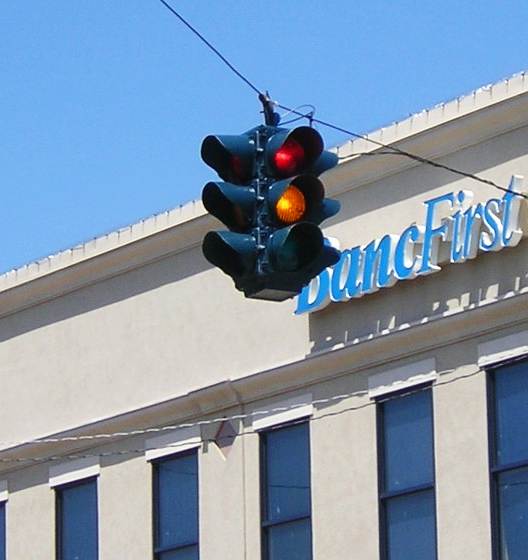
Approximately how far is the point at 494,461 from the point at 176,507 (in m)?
5.84

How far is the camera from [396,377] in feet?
77.8

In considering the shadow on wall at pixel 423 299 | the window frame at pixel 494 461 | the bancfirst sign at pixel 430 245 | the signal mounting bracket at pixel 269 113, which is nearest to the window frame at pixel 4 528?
the shadow on wall at pixel 423 299

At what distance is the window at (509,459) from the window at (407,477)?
968 mm

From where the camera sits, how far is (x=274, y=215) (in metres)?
12.9

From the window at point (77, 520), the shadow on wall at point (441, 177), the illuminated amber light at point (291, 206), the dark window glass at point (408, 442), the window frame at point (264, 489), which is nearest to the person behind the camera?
the illuminated amber light at point (291, 206)

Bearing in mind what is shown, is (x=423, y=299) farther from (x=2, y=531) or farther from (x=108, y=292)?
(x=2, y=531)

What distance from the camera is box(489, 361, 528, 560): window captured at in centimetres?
2214

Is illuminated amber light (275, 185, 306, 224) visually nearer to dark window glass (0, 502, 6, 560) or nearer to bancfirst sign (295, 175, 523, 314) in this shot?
bancfirst sign (295, 175, 523, 314)

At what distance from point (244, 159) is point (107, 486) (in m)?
15.2

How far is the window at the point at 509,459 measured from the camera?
22.1 meters

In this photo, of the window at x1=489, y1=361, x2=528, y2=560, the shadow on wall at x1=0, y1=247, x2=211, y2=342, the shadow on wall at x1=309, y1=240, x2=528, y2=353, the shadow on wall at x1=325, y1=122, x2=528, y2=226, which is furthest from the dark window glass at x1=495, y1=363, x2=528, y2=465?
the shadow on wall at x1=0, y1=247, x2=211, y2=342

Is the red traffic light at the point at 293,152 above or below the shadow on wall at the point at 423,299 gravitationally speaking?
below

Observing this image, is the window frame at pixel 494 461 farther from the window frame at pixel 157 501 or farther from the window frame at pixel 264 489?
the window frame at pixel 157 501

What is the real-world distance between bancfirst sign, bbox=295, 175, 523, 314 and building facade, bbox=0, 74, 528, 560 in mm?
25
